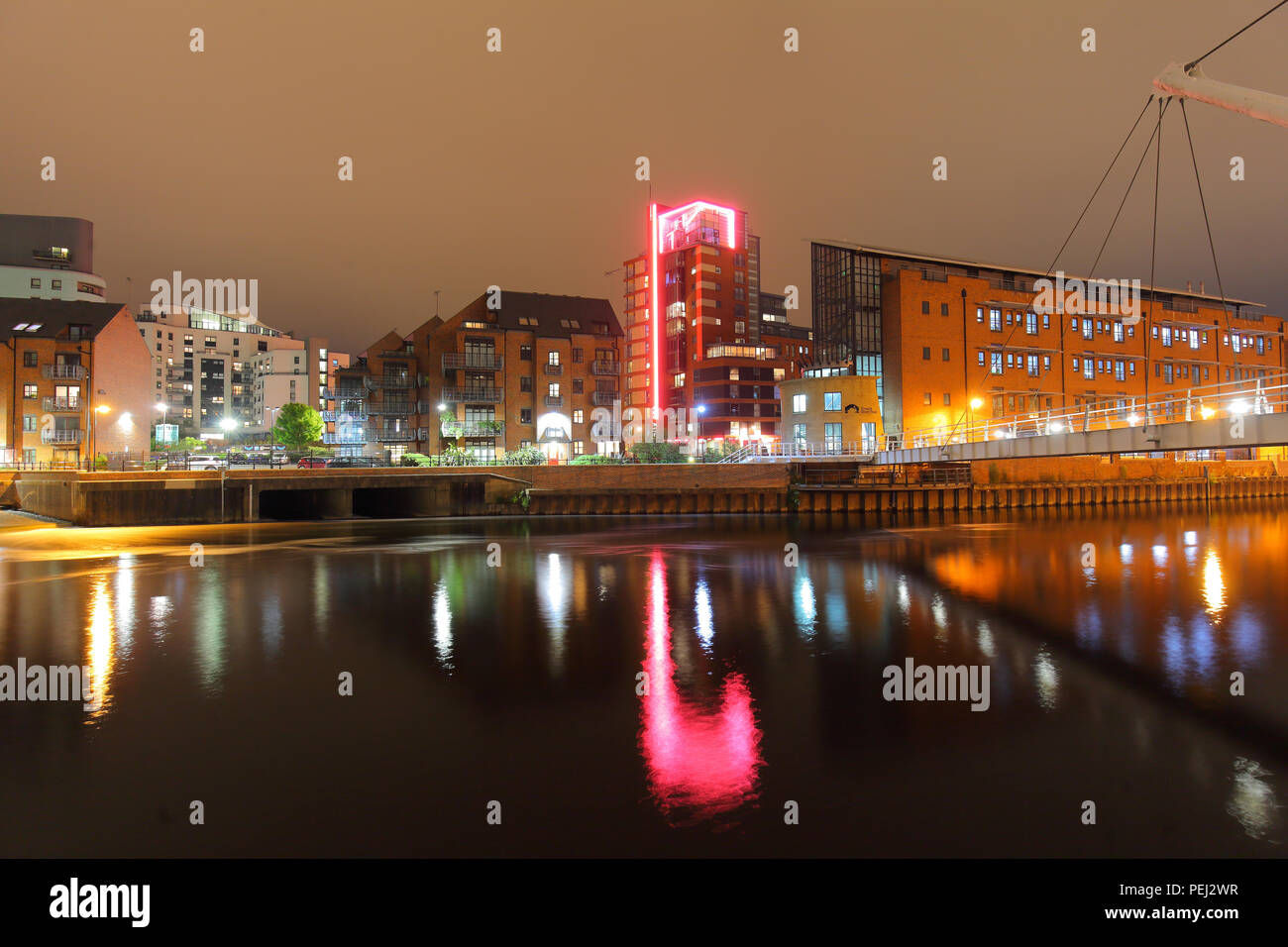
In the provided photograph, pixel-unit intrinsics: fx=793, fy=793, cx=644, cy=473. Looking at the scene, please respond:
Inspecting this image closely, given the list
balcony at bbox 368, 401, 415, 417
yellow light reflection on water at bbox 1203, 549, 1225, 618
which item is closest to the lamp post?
balcony at bbox 368, 401, 415, 417

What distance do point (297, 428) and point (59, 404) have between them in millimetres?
19100

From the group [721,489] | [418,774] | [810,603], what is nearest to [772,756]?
[418,774]

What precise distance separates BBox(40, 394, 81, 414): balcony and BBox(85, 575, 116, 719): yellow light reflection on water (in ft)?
168

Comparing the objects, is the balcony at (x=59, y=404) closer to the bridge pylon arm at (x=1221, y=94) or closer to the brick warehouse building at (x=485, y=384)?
the brick warehouse building at (x=485, y=384)

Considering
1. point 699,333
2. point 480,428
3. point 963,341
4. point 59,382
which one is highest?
point 699,333

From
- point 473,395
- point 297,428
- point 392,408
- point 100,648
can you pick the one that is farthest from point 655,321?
point 100,648

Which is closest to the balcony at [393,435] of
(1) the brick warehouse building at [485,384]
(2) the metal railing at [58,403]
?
(1) the brick warehouse building at [485,384]

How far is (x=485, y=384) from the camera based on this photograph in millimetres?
77562

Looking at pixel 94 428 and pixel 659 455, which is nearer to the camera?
pixel 659 455

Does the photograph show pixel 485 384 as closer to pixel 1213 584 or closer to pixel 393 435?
pixel 393 435

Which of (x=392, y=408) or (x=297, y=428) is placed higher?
(x=392, y=408)

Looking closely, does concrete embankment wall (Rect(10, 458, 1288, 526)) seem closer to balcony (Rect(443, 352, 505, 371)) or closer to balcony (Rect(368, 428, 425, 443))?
balcony (Rect(443, 352, 505, 371))

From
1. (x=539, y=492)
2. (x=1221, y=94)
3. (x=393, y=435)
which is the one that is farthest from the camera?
(x=393, y=435)

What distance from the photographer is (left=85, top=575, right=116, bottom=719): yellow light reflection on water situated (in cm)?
1611
